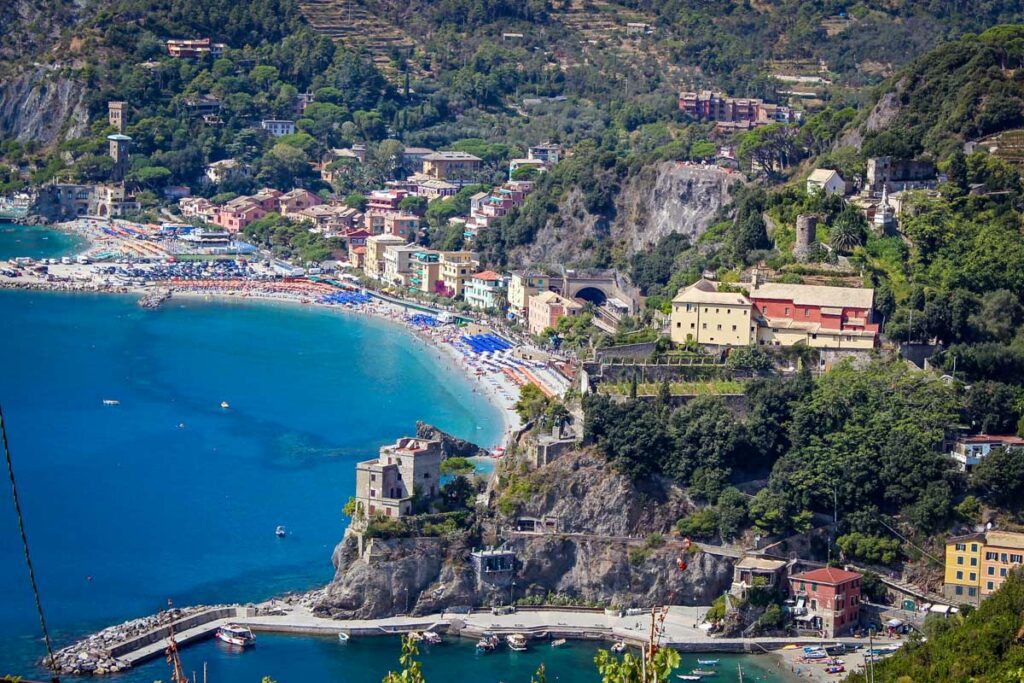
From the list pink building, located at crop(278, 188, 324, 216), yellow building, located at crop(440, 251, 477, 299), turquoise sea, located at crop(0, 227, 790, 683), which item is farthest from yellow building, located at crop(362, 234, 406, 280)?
pink building, located at crop(278, 188, 324, 216)

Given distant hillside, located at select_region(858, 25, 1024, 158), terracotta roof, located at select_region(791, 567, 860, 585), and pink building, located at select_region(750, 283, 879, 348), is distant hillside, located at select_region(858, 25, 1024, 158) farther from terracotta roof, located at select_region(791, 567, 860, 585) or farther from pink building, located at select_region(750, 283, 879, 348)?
terracotta roof, located at select_region(791, 567, 860, 585)

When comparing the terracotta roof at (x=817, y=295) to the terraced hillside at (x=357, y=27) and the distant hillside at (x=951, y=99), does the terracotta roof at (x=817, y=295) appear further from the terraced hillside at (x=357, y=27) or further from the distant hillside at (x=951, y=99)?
the terraced hillside at (x=357, y=27)

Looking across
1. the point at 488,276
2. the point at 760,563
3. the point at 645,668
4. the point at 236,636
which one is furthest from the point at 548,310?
the point at 645,668

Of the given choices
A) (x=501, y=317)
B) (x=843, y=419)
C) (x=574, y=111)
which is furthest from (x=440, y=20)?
(x=843, y=419)

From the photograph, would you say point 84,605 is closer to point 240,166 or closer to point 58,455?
point 58,455

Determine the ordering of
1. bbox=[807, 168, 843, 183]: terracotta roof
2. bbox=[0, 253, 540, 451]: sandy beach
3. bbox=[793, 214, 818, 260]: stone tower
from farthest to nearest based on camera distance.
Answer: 1. bbox=[0, 253, 540, 451]: sandy beach
2. bbox=[807, 168, 843, 183]: terracotta roof
3. bbox=[793, 214, 818, 260]: stone tower

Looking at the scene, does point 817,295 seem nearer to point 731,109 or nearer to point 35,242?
point 731,109
